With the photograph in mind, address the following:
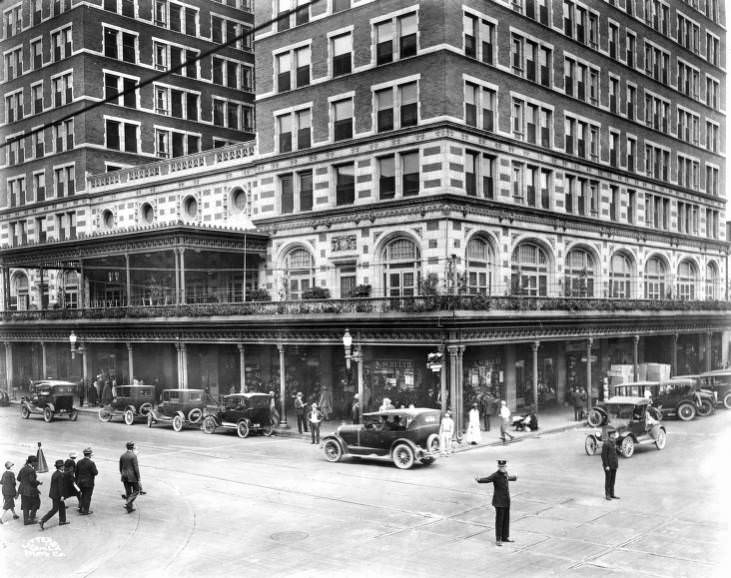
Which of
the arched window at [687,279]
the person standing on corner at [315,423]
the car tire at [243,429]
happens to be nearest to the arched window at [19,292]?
the car tire at [243,429]

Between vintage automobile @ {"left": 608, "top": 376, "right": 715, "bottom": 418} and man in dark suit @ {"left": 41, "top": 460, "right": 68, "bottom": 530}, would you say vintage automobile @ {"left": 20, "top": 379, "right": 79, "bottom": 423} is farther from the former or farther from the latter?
vintage automobile @ {"left": 608, "top": 376, "right": 715, "bottom": 418}

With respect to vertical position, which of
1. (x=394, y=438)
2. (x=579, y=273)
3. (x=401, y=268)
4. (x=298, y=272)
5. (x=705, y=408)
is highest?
(x=401, y=268)

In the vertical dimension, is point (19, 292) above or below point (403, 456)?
above

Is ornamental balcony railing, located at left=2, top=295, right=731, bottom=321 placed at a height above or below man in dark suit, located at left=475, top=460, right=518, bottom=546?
above

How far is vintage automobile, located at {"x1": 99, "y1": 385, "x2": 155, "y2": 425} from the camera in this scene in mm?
38531

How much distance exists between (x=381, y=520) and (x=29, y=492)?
805 cm

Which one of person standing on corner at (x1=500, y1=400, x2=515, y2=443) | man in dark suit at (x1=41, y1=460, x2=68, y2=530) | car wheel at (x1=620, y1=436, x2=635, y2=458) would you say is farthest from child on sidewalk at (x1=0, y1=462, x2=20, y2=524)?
person standing on corner at (x1=500, y1=400, x2=515, y2=443)

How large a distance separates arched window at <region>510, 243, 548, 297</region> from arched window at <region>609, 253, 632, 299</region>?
6892 mm

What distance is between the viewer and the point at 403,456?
2553cm

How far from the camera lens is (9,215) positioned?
5388cm

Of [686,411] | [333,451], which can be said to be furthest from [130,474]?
[686,411]

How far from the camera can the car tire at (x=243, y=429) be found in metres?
33.7

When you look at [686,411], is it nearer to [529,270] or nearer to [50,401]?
[529,270]

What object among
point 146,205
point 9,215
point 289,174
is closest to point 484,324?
point 289,174
